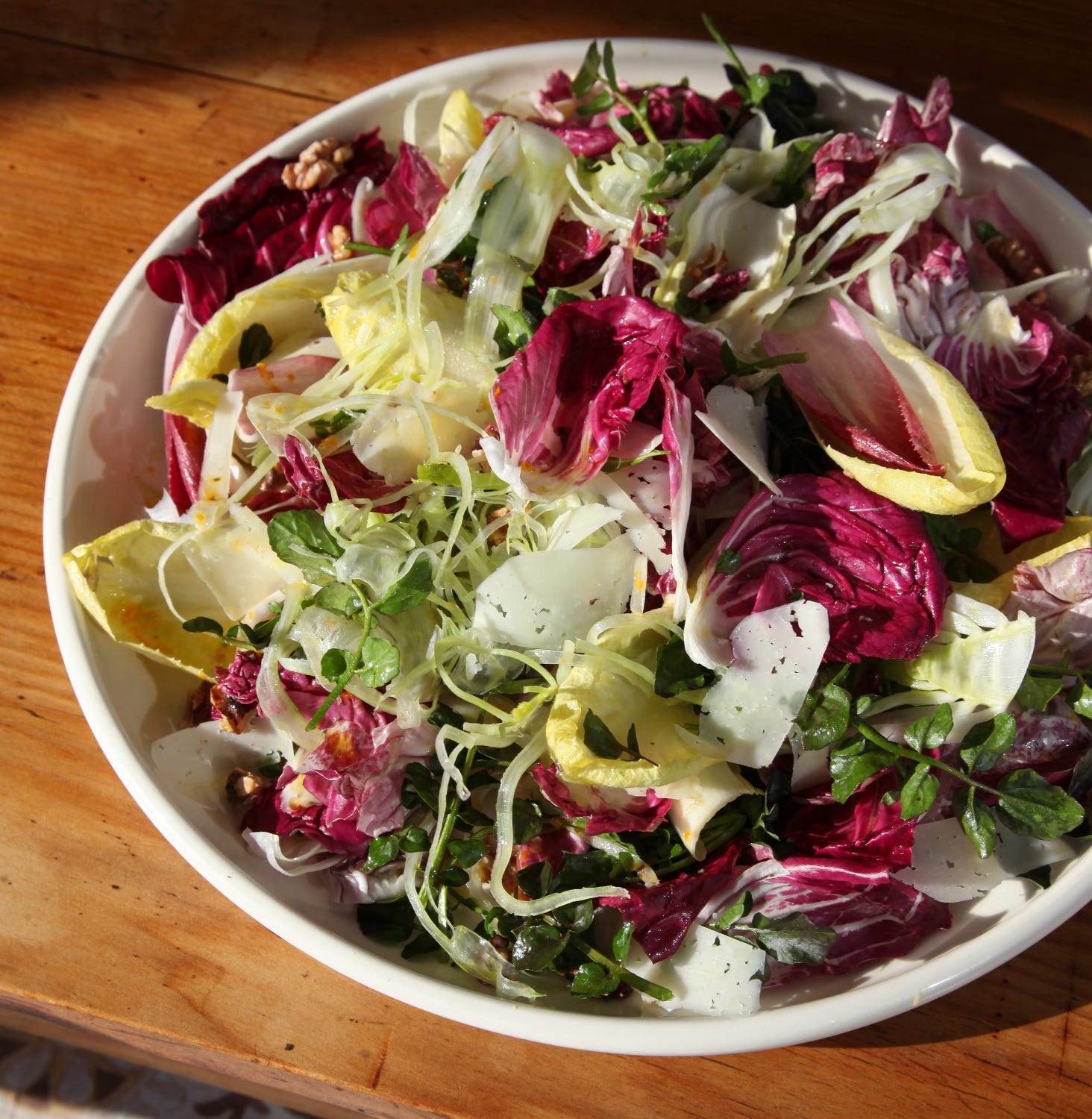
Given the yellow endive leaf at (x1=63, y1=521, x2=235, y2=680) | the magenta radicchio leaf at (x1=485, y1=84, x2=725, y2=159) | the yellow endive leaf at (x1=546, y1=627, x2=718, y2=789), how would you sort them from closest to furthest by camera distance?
the yellow endive leaf at (x1=546, y1=627, x2=718, y2=789), the yellow endive leaf at (x1=63, y1=521, x2=235, y2=680), the magenta radicchio leaf at (x1=485, y1=84, x2=725, y2=159)

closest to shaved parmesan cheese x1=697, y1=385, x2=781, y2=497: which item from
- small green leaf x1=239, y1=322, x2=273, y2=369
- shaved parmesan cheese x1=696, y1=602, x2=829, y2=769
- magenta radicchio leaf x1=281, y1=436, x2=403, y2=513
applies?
shaved parmesan cheese x1=696, y1=602, x2=829, y2=769

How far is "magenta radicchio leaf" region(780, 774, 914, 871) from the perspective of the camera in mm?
936

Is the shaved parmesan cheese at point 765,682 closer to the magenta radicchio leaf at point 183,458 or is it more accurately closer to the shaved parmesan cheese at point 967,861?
the shaved parmesan cheese at point 967,861

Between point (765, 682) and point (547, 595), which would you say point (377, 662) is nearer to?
point (547, 595)

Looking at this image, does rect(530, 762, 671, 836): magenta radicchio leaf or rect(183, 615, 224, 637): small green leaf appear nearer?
rect(530, 762, 671, 836): magenta radicchio leaf

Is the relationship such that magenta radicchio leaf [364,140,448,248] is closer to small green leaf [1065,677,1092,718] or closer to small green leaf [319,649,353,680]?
small green leaf [319,649,353,680]

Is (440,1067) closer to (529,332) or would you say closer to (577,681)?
(577,681)

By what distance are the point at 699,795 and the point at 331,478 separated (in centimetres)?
48

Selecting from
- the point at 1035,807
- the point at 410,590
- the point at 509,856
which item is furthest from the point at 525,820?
the point at 1035,807

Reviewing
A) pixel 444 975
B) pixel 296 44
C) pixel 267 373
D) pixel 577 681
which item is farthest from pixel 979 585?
pixel 296 44

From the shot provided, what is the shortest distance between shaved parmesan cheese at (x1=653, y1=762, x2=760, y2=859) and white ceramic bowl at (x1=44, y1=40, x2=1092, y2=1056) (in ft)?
0.57

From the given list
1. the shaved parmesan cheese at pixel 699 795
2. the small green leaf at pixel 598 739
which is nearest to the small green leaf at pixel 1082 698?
the shaved parmesan cheese at pixel 699 795

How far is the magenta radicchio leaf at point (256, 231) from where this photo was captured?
1.21m

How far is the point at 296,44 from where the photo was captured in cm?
160
